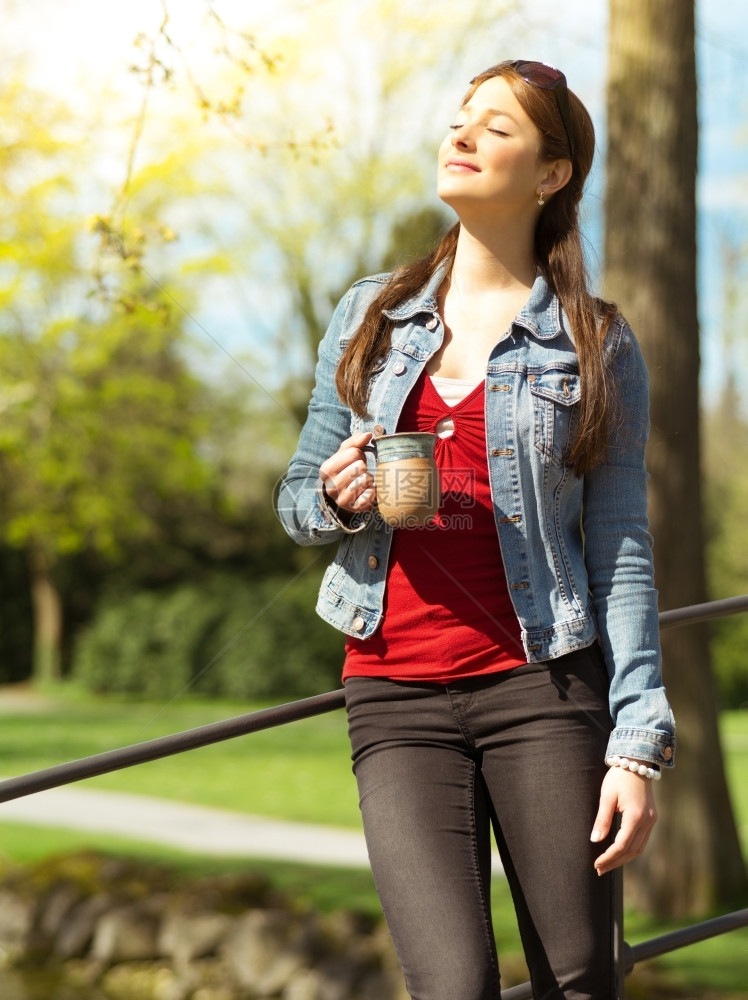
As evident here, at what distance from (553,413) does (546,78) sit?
0.50 m

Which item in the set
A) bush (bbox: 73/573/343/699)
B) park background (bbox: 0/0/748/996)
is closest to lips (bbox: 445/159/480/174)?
park background (bbox: 0/0/748/996)

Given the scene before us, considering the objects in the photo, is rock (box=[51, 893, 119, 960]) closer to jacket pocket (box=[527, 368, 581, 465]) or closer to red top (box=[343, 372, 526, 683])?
red top (box=[343, 372, 526, 683])

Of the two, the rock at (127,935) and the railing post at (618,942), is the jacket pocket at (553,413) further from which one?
the rock at (127,935)

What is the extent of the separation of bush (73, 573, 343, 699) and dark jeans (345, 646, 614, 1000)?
11.5 m

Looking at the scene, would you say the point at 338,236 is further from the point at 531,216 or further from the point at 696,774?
the point at 531,216

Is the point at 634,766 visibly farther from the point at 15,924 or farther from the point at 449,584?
the point at 15,924

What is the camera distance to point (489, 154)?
1.78m

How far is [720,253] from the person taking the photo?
56.8ft

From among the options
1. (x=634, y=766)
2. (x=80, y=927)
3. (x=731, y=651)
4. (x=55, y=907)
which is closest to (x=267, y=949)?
(x=80, y=927)

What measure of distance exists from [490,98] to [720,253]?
16.5 meters

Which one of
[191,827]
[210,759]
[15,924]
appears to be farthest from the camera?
[210,759]

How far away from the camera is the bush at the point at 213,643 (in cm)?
1412

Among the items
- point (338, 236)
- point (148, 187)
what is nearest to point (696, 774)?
point (338, 236)

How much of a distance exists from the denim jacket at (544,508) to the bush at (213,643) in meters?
11.3
